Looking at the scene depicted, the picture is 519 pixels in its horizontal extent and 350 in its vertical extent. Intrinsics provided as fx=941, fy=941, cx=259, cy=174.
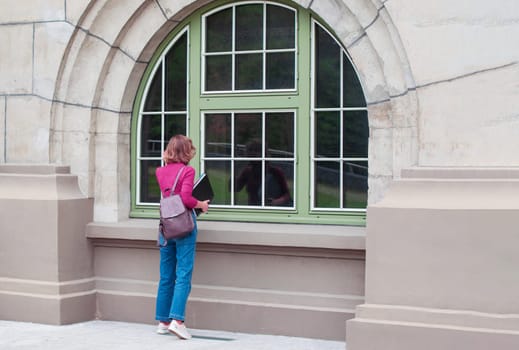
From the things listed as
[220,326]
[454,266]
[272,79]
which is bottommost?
[220,326]

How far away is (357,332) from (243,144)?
86.7 inches

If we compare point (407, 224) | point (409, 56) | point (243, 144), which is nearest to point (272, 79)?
point (243, 144)

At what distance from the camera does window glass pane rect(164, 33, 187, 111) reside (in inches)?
345

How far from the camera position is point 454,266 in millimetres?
6809

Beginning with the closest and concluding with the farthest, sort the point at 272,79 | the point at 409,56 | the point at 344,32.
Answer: the point at 409,56
the point at 344,32
the point at 272,79

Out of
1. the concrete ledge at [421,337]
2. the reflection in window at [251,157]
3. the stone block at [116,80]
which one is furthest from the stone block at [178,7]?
the concrete ledge at [421,337]

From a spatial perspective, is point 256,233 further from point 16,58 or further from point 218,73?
point 16,58

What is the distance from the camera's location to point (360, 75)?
7730mm

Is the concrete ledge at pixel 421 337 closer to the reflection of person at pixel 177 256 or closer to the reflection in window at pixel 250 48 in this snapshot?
the reflection of person at pixel 177 256

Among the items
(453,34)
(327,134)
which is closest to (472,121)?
(453,34)

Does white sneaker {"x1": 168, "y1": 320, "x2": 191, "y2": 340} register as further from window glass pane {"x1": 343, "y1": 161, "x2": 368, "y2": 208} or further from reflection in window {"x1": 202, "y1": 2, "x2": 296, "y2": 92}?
reflection in window {"x1": 202, "y1": 2, "x2": 296, "y2": 92}

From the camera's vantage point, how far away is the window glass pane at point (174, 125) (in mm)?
8781

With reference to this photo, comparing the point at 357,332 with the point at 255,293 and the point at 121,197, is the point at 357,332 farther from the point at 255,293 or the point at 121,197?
Result: the point at 121,197

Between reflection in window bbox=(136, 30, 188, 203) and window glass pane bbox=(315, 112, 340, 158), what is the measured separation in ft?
4.41
